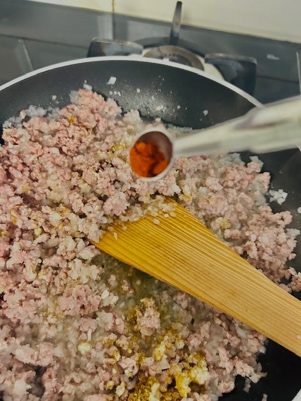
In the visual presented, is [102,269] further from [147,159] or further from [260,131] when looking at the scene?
[260,131]

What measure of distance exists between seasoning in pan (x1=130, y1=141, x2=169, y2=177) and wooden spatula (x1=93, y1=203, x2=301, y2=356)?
0.25 metres

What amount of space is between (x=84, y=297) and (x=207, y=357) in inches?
14.0

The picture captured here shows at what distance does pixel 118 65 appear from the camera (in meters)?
1.39

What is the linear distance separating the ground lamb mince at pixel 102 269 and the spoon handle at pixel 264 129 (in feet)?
1.81

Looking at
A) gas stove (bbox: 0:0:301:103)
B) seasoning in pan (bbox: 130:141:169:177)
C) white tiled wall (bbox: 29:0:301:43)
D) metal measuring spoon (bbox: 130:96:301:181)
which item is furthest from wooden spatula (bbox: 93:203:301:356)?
white tiled wall (bbox: 29:0:301:43)

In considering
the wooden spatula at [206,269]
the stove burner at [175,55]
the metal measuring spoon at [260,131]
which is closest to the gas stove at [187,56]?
the stove burner at [175,55]

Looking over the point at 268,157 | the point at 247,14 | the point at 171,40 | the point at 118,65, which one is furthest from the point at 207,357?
the point at 247,14

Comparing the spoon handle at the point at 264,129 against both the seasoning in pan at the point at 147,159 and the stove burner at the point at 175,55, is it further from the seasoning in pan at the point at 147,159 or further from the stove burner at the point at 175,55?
the stove burner at the point at 175,55

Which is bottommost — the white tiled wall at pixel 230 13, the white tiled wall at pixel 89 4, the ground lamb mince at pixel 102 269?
the ground lamb mince at pixel 102 269

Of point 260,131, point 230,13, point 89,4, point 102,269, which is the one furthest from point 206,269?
point 89,4

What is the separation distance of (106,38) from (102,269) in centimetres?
87

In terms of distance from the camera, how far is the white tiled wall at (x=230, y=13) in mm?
1516

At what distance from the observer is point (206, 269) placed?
3.84ft

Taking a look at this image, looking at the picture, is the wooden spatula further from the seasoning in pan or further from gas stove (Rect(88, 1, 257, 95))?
gas stove (Rect(88, 1, 257, 95))
